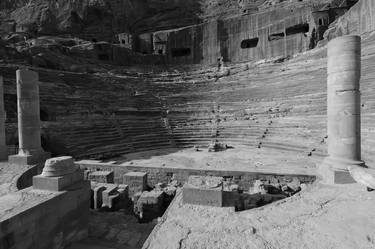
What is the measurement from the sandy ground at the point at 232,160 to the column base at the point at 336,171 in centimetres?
275

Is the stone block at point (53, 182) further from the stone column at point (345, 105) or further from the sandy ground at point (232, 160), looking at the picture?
the stone column at point (345, 105)

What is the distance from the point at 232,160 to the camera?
11.5 metres

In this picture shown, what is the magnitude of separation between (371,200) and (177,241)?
3.85 meters

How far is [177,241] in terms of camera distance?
11.1 ft

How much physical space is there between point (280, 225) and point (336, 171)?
2753mm

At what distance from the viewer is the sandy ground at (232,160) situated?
9.90m

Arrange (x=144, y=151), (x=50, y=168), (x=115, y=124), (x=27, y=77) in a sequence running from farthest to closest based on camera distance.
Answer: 1. (x=115, y=124)
2. (x=144, y=151)
3. (x=27, y=77)
4. (x=50, y=168)

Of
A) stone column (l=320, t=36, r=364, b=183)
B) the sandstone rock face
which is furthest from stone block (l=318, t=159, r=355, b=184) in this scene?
the sandstone rock face

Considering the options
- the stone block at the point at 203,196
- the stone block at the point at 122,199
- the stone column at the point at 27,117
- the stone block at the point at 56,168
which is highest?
the stone column at the point at 27,117

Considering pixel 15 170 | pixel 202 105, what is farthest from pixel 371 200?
pixel 202 105

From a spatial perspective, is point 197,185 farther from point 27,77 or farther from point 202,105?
point 202,105

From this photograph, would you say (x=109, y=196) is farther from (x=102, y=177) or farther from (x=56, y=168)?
(x=56, y=168)

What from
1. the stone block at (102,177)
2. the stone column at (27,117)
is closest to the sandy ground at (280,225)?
the stone block at (102,177)

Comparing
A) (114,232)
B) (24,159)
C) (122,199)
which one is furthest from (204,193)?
(24,159)
